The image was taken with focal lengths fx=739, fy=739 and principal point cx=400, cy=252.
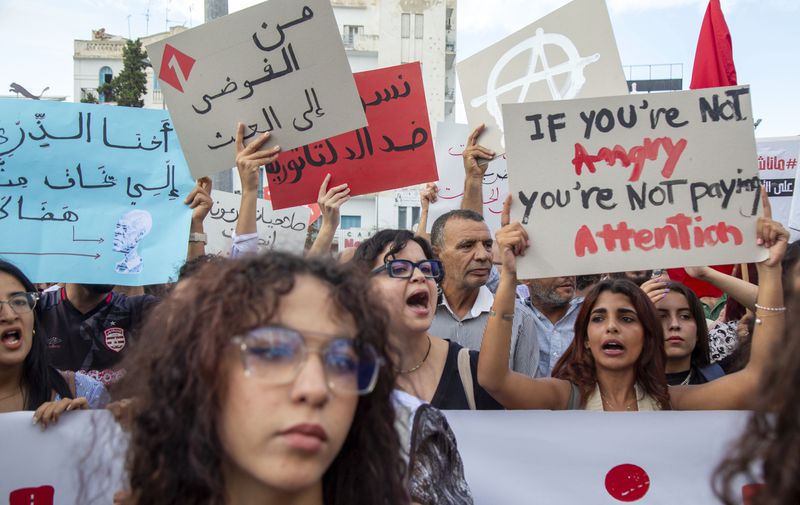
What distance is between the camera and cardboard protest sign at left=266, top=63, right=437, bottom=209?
12.9ft

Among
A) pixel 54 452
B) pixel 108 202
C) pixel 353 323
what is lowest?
pixel 54 452

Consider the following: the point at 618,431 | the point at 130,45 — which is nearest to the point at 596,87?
the point at 618,431

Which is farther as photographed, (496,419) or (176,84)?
(176,84)

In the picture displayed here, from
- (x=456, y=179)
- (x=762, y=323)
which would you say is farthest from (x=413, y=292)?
(x=456, y=179)

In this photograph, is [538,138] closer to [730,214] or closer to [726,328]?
[730,214]

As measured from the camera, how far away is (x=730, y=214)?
297cm

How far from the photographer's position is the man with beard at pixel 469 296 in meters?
3.74

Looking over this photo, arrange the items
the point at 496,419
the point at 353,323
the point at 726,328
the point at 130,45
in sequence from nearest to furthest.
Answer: the point at 353,323 < the point at 496,419 < the point at 726,328 < the point at 130,45

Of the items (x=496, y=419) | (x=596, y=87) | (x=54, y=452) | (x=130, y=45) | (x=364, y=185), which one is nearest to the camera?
(x=54, y=452)

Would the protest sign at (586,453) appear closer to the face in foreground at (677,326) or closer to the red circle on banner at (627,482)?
the red circle on banner at (627,482)

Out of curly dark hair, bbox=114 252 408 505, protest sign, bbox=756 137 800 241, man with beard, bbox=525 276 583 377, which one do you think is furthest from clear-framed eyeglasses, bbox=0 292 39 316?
protest sign, bbox=756 137 800 241

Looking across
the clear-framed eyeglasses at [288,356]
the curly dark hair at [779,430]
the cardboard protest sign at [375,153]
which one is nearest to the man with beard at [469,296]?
the cardboard protest sign at [375,153]

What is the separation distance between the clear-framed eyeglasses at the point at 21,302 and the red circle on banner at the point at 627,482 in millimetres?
2377

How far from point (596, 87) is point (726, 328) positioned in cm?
172
